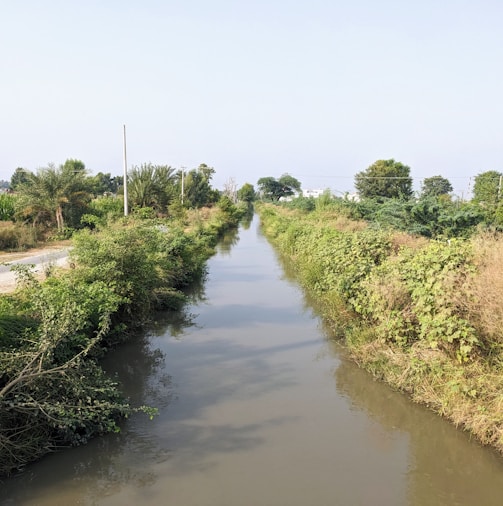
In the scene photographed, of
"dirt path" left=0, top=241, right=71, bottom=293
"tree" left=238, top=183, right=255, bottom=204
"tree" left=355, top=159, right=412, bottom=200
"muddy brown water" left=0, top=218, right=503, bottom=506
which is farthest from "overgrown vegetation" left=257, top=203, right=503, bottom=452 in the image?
"tree" left=238, top=183, right=255, bottom=204

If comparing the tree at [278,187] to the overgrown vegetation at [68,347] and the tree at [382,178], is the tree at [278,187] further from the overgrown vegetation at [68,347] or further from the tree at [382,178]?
the overgrown vegetation at [68,347]

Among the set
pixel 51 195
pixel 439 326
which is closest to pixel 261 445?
pixel 439 326

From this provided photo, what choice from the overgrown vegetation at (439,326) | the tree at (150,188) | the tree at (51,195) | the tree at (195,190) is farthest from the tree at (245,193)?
the overgrown vegetation at (439,326)

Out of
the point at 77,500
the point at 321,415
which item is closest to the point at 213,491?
the point at 77,500

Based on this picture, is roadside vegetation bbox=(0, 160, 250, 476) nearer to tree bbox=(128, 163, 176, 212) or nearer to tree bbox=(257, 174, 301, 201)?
tree bbox=(128, 163, 176, 212)

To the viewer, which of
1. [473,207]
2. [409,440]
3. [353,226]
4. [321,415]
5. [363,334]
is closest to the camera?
[409,440]

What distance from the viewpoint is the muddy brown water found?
4.73 m

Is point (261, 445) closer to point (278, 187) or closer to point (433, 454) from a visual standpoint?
point (433, 454)

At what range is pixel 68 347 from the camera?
6.02 m

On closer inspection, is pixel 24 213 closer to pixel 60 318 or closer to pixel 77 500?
pixel 60 318

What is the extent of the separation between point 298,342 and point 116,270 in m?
4.01

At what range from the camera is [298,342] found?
9.71 m

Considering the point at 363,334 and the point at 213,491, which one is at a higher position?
the point at 363,334

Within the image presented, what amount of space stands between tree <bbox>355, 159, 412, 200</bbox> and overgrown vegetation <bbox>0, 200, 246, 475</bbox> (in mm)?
44961
